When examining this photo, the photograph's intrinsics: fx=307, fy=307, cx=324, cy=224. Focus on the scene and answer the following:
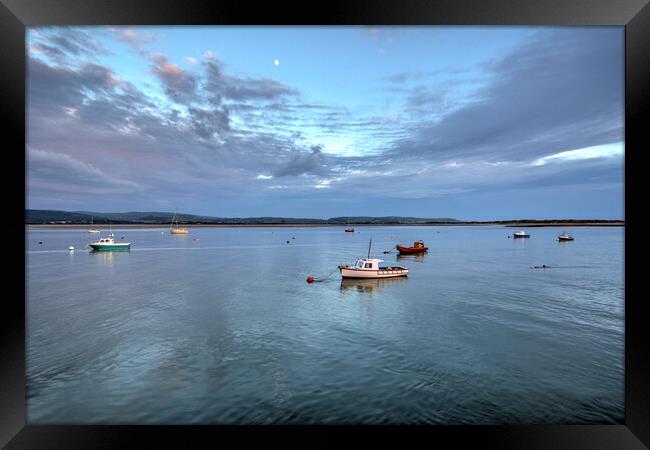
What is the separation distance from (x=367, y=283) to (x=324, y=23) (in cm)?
2004

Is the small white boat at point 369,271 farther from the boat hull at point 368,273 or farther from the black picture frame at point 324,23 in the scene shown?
the black picture frame at point 324,23

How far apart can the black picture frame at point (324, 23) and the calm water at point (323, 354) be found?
12.0 ft

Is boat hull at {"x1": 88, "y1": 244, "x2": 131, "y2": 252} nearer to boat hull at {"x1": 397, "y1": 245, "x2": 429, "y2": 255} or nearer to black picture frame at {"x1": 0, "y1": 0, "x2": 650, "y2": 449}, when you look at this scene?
boat hull at {"x1": 397, "y1": 245, "x2": 429, "y2": 255}

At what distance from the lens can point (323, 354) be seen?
9.34 meters

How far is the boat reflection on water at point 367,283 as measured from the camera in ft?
64.7

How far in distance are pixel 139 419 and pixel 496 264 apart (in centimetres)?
3227

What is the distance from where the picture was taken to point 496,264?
101 feet

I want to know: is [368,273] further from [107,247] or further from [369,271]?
[107,247]

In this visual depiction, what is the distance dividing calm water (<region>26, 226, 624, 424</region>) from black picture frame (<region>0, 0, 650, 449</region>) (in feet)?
12.0

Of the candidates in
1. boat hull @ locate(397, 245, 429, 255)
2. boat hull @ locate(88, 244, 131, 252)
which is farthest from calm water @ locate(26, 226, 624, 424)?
boat hull @ locate(88, 244, 131, 252)

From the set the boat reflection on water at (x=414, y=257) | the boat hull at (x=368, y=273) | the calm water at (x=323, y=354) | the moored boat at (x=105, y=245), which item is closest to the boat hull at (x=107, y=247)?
the moored boat at (x=105, y=245)

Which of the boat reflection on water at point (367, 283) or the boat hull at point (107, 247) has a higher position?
the boat hull at point (107, 247)

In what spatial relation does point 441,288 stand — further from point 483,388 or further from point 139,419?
point 139,419

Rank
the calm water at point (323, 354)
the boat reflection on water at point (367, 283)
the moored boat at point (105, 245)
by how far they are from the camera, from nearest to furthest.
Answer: the calm water at point (323, 354) → the boat reflection on water at point (367, 283) → the moored boat at point (105, 245)
